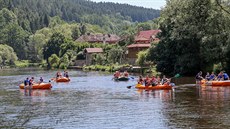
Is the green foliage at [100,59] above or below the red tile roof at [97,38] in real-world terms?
below

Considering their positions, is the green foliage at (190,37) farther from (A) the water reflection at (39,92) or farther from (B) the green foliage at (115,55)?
(B) the green foliage at (115,55)

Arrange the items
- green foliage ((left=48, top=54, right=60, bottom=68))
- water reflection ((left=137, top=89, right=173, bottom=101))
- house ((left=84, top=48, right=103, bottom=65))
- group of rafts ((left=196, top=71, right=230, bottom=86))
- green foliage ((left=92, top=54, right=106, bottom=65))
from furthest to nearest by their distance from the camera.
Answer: green foliage ((left=48, top=54, right=60, bottom=68)) < house ((left=84, top=48, right=103, bottom=65)) < green foliage ((left=92, top=54, right=106, bottom=65)) < group of rafts ((left=196, top=71, right=230, bottom=86)) < water reflection ((left=137, top=89, right=173, bottom=101))

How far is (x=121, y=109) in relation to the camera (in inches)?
1373

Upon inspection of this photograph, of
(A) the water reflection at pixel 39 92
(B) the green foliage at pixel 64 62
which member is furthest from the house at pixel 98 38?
(A) the water reflection at pixel 39 92

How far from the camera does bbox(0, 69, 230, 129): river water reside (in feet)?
94.3

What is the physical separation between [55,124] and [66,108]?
288 inches

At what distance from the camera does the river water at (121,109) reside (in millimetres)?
28737

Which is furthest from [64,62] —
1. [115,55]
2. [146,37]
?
[115,55]

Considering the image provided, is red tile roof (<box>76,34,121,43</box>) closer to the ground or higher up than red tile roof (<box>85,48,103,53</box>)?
higher up

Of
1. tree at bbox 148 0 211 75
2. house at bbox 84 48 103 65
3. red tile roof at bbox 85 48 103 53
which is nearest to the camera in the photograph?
tree at bbox 148 0 211 75

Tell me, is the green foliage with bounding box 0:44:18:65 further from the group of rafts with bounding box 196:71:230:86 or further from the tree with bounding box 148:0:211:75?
the group of rafts with bounding box 196:71:230:86

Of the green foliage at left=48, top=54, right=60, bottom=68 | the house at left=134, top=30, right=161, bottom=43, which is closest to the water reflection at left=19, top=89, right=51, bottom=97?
the house at left=134, top=30, right=161, bottom=43

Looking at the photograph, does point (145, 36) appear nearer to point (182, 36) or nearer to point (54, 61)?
point (54, 61)

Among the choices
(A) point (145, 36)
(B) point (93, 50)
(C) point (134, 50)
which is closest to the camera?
(C) point (134, 50)
